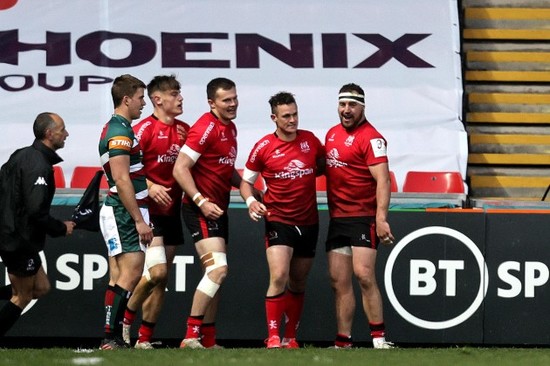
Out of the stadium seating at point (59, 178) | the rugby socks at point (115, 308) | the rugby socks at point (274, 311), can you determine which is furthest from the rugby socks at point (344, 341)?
the stadium seating at point (59, 178)

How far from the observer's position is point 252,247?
10695 millimetres

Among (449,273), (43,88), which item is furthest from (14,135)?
(449,273)

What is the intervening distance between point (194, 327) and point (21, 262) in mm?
1241

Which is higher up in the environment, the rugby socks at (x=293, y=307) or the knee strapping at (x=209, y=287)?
the knee strapping at (x=209, y=287)

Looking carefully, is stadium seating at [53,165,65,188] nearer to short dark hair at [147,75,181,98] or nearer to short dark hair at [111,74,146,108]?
short dark hair at [147,75,181,98]

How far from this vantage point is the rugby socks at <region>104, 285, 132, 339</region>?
8930 millimetres

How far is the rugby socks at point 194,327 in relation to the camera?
30.5ft

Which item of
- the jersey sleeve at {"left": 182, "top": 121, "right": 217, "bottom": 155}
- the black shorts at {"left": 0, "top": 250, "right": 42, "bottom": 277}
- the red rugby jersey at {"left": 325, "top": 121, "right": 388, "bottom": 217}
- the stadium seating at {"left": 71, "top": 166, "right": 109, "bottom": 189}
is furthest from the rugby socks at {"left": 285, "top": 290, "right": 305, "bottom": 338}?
the stadium seating at {"left": 71, "top": 166, "right": 109, "bottom": 189}

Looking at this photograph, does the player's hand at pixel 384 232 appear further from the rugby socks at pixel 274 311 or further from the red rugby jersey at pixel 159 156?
the red rugby jersey at pixel 159 156

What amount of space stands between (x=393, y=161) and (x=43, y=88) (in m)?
3.43

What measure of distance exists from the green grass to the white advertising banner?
408 cm

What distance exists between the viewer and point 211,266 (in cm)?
934

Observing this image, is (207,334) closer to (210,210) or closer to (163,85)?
(210,210)

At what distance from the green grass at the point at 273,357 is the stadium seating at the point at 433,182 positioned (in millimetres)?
3250
